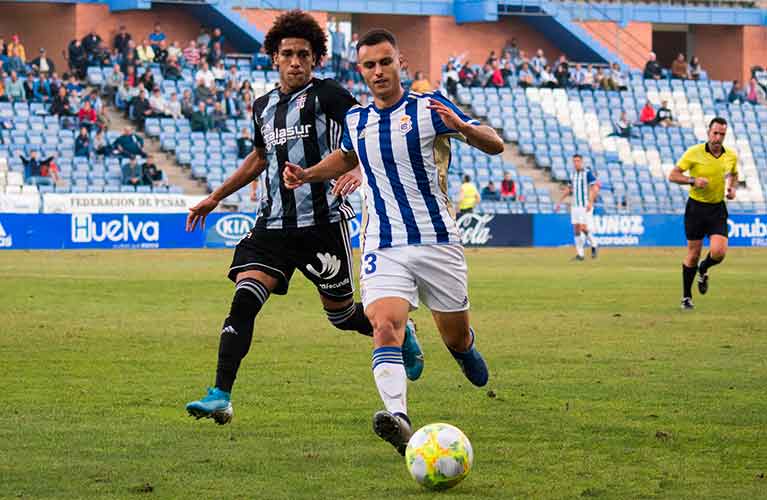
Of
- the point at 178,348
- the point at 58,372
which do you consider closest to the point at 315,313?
the point at 178,348

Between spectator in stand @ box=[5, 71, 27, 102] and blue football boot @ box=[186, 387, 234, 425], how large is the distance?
1191 inches

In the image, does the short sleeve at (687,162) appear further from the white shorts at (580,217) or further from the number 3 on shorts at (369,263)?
the white shorts at (580,217)

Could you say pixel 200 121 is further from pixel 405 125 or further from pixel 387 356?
pixel 387 356

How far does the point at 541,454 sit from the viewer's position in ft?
24.0

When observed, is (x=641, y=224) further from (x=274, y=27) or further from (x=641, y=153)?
(x=274, y=27)

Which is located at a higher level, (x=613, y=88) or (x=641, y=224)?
(x=613, y=88)

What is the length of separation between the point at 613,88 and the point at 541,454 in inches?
1666

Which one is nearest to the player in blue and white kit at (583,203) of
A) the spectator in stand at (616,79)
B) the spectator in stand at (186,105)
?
the spectator in stand at (186,105)

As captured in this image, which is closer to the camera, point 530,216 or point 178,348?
point 178,348

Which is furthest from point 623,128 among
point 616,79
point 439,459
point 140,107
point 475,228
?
point 439,459

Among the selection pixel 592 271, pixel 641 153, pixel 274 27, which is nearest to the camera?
pixel 274 27

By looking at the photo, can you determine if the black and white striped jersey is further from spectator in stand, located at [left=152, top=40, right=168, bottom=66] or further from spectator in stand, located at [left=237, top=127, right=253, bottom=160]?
spectator in stand, located at [left=152, top=40, right=168, bottom=66]

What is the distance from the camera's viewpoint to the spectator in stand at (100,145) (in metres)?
36.2

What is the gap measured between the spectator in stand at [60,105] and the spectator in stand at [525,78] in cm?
1604
